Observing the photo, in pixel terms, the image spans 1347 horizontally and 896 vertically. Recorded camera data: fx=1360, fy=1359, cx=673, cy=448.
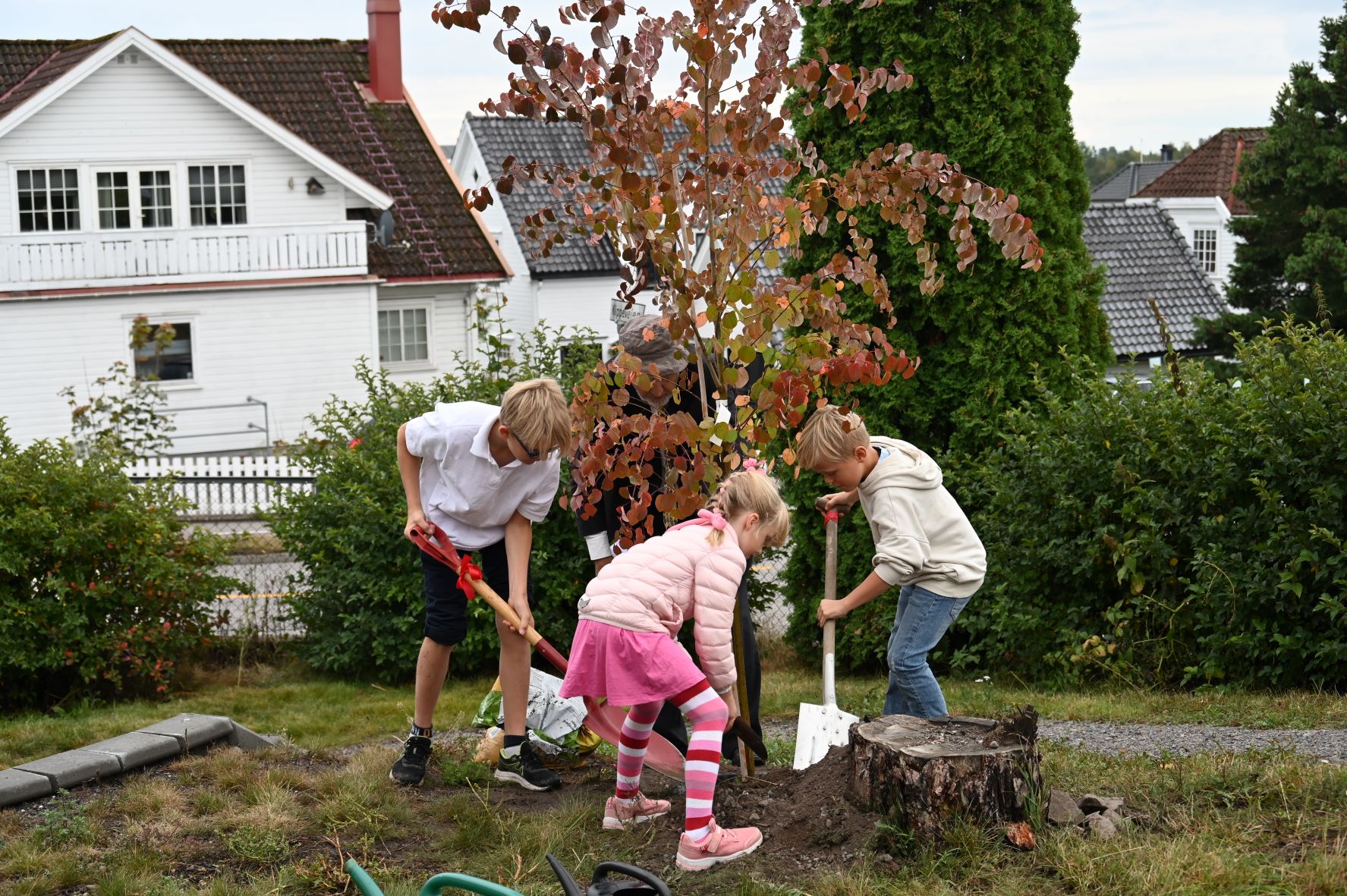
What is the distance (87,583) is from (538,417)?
448cm

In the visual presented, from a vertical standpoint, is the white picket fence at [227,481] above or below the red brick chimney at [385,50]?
below

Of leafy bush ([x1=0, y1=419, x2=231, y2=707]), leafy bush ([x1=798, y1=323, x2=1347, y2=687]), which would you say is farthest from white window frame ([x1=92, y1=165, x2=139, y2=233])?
leafy bush ([x1=798, y1=323, x2=1347, y2=687])

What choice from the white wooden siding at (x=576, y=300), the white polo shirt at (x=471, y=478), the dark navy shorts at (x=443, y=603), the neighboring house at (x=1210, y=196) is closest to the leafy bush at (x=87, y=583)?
the dark navy shorts at (x=443, y=603)

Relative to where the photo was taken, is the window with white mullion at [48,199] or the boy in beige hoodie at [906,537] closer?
the boy in beige hoodie at [906,537]

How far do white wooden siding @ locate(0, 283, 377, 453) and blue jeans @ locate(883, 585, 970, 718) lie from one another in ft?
65.4

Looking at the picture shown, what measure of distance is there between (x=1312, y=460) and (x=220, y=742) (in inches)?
209

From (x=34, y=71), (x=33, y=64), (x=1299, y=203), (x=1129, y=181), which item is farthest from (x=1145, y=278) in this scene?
(x=1129, y=181)

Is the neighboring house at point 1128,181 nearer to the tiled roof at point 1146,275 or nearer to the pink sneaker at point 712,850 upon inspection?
the tiled roof at point 1146,275

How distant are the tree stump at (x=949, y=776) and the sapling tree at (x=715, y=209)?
3.21 feet

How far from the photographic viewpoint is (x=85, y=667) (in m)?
7.70

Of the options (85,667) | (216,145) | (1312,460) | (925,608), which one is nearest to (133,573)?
(85,667)

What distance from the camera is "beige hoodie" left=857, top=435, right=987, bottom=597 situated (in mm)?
4824

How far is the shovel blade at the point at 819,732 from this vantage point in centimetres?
521

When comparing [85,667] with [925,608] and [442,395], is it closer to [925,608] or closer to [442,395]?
[442,395]
